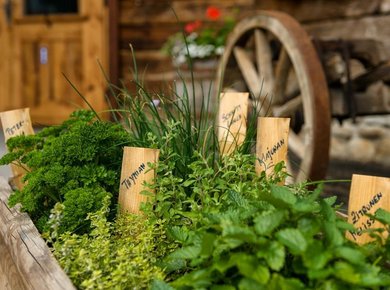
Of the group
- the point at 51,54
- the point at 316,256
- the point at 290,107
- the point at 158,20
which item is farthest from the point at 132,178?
the point at 51,54

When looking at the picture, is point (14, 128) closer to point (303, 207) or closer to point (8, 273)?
point (8, 273)

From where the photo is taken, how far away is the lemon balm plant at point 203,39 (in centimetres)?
542

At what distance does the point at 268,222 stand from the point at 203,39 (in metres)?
4.15

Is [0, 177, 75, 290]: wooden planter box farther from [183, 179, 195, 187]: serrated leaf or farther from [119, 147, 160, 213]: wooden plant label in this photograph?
[183, 179, 195, 187]: serrated leaf

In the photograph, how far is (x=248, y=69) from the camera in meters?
4.06

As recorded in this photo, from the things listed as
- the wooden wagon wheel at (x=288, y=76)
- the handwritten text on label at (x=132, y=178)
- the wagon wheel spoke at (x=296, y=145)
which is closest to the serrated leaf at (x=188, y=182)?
the handwritten text on label at (x=132, y=178)

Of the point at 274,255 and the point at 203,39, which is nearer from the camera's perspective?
the point at 274,255

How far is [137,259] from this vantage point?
64.1 inches

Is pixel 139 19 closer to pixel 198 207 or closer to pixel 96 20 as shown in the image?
pixel 96 20

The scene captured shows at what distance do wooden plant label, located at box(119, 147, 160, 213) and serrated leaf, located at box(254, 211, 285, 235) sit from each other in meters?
0.55

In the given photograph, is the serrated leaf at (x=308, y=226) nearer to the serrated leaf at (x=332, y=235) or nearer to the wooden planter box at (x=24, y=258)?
the serrated leaf at (x=332, y=235)

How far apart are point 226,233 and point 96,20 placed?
527 centimetres

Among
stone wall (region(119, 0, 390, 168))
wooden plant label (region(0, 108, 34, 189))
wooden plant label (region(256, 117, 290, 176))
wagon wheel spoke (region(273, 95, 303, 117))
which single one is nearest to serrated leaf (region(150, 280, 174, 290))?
wooden plant label (region(256, 117, 290, 176))

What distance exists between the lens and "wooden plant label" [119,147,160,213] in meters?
1.92
